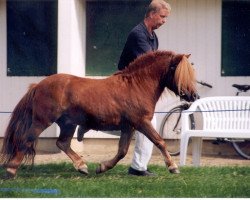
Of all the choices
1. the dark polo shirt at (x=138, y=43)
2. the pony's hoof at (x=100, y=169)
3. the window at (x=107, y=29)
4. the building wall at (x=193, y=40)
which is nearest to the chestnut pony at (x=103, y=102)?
the dark polo shirt at (x=138, y=43)

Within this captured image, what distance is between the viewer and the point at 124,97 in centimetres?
960

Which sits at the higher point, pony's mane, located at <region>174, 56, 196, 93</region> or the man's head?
the man's head

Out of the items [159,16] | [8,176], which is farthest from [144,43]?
[8,176]

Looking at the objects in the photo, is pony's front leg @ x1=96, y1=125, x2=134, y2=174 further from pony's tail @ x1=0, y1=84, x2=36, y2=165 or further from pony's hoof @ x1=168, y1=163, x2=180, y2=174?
pony's tail @ x1=0, y1=84, x2=36, y2=165

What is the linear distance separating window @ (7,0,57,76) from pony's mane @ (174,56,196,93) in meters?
5.51

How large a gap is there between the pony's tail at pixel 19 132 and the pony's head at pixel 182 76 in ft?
5.15

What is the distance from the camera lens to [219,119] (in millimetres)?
11992

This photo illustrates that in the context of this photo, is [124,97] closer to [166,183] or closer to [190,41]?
[166,183]

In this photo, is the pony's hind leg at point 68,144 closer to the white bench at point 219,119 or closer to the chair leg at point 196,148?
the white bench at point 219,119

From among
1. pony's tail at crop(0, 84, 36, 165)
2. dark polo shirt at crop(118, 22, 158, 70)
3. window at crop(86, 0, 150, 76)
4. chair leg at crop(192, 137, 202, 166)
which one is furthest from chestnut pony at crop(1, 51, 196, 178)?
window at crop(86, 0, 150, 76)

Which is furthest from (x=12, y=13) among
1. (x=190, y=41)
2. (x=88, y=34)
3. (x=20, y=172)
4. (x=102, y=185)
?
(x=102, y=185)

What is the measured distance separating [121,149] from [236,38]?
16.7ft

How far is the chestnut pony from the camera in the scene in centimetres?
959

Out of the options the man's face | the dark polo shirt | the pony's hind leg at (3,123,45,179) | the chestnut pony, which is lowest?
the pony's hind leg at (3,123,45,179)
